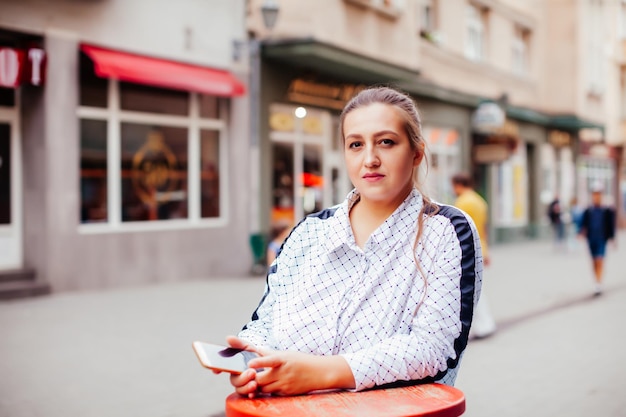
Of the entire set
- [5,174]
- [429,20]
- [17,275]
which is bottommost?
[17,275]

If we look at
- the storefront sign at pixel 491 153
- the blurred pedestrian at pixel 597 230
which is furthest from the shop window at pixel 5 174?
the storefront sign at pixel 491 153

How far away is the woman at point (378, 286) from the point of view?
1.98m

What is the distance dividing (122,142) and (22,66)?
92.8 inches

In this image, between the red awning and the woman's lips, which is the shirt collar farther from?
the red awning

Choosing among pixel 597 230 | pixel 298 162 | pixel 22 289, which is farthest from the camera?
pixel 298 162

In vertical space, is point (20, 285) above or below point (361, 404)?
below

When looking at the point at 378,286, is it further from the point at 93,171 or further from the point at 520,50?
the point at 520,50

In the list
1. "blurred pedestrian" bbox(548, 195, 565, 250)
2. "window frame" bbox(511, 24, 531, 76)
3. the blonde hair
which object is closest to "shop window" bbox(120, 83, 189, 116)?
the blonde hair

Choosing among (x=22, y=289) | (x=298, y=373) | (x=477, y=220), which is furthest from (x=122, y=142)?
(x=298, y=373)

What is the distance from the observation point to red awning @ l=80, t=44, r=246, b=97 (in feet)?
40.3

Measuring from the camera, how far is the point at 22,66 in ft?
37.5

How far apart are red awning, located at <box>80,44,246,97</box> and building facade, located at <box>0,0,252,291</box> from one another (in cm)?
3

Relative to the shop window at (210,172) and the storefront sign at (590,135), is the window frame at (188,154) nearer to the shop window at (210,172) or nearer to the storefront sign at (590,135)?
the shop window at (210,172)

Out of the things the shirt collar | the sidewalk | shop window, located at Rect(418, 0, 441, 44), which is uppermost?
shop window, located at Rect(418, 0, 441, 44)
